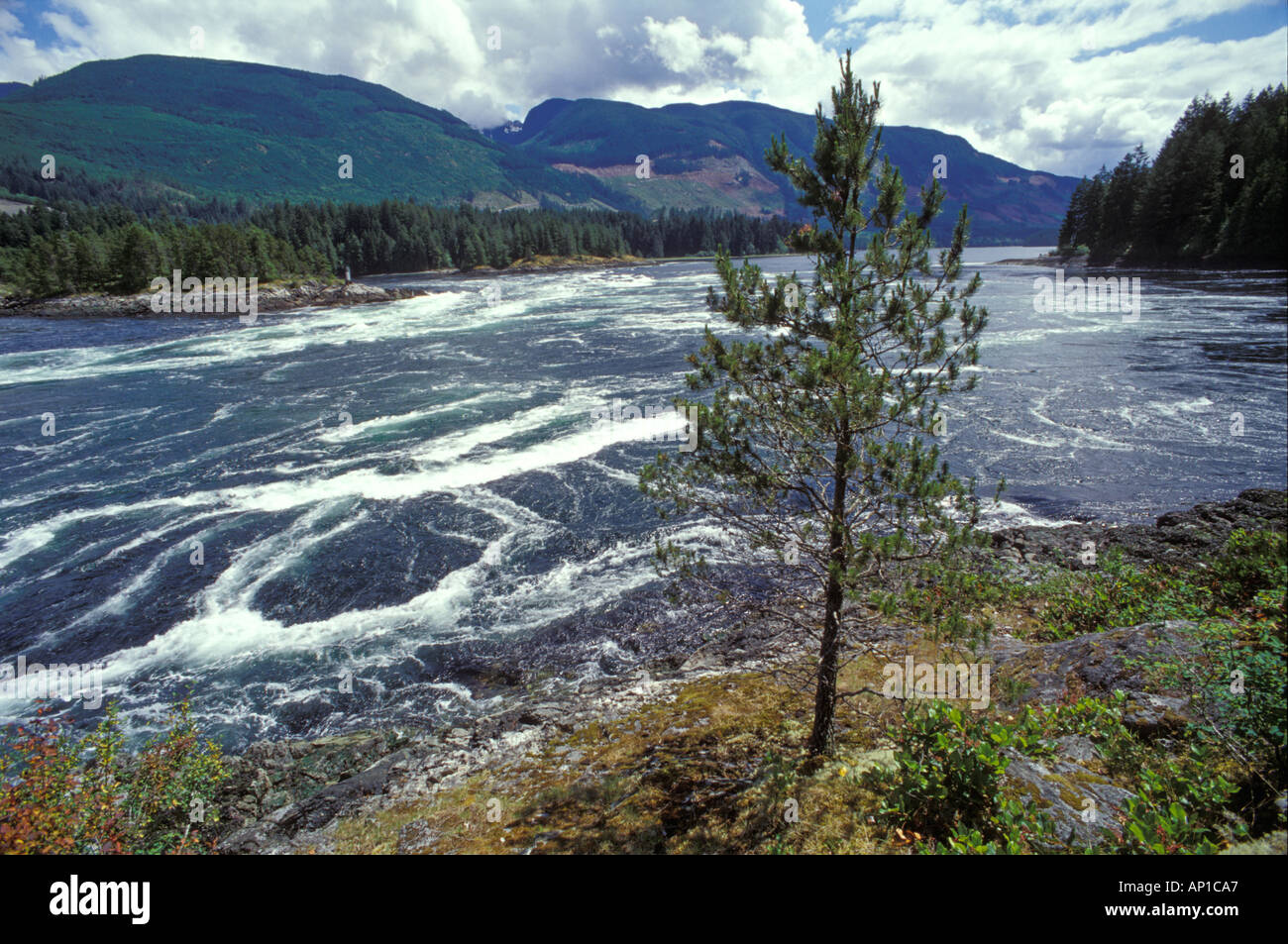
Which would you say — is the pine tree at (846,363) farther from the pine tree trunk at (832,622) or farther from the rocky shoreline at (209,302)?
the rocky shoreline at (209,302)

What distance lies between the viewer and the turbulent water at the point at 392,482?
51.6ft

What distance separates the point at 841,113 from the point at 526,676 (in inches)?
→ 506

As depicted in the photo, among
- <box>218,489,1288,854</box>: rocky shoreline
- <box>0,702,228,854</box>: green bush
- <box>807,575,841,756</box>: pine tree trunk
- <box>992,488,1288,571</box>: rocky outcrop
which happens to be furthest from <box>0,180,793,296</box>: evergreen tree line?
<box>0,702,228,854</box>: green bush

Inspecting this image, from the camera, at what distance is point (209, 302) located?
9269cm

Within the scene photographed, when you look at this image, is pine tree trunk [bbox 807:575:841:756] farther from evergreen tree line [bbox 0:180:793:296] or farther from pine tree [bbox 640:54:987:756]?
evergreen tree line [bbox 0:180:793:296]

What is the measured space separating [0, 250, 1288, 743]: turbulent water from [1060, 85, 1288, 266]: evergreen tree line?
141ft

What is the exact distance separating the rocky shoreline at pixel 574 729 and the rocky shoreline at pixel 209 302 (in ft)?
304

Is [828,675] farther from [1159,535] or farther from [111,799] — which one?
[1159,535]

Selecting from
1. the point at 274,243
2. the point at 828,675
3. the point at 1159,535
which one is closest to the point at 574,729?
the point at 828,675

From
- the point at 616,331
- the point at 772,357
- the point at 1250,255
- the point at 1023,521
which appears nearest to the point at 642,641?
the point at 772,357

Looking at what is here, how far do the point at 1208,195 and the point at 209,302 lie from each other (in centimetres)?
15164
